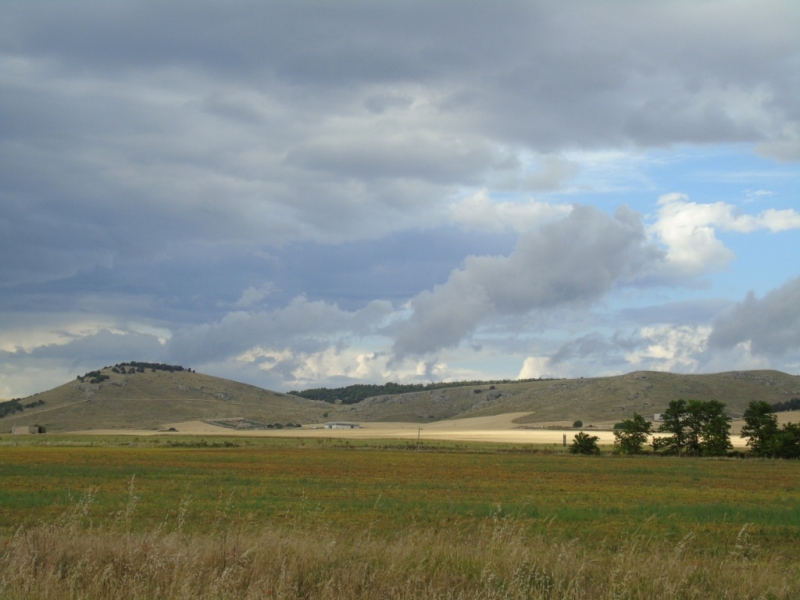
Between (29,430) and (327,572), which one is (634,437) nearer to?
(327,572)

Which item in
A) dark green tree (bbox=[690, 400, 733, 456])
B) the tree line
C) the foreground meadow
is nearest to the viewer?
the foreground meadow

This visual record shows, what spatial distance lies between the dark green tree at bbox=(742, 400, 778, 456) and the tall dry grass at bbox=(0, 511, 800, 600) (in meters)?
78.2

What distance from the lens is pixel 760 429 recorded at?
83.5 meters

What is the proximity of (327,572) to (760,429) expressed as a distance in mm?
84441

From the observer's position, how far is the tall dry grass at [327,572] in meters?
10.4

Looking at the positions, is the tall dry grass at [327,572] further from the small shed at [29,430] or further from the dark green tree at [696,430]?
the small shed at [29,430]

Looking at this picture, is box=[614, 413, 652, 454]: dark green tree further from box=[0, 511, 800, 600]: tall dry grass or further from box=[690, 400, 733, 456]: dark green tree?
box=[0, 511, 800, 600]: tall dry grass

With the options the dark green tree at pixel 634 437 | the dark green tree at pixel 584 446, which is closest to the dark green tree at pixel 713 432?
the dark green tree at pixel 634 437

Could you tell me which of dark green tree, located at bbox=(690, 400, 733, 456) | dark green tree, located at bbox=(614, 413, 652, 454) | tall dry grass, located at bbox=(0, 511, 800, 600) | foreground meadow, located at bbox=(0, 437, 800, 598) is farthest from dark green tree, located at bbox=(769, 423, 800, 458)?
tall dry grass, located at bbox=(0, 511, 800, 600)

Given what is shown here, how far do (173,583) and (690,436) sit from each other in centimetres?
8697

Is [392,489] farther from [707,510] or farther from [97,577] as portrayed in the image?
[97,577]

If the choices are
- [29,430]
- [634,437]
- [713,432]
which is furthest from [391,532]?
[29,430]

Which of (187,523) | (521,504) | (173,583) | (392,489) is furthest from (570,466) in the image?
(173,583)

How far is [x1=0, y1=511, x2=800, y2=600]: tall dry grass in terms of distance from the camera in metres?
10.4
